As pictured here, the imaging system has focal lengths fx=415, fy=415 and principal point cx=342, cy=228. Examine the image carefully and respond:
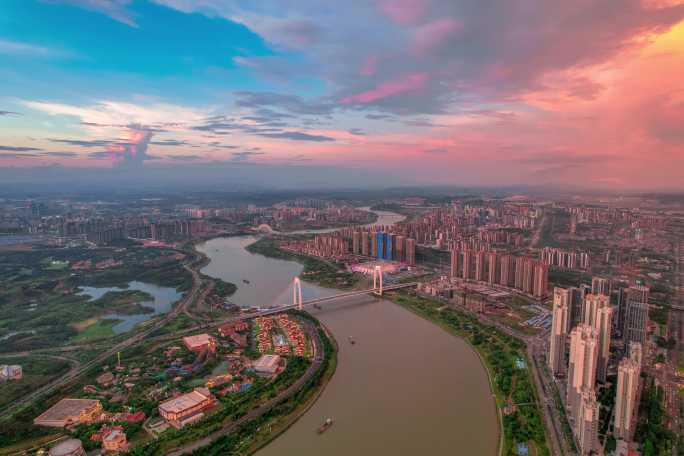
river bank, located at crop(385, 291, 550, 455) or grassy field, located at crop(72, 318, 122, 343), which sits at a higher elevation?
river bank, located at crop(385, 291, 550, 455)

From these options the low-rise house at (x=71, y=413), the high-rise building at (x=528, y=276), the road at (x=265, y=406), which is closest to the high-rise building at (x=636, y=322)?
the high-rise building at (x=528, y=276)

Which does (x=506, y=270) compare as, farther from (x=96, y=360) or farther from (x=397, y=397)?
(x=96, y=360)

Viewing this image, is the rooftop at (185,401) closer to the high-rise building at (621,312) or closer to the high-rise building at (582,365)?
the high-rise building at (582,365)

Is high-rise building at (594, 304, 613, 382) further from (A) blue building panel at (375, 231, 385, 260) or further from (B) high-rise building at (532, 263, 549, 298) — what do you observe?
(A) blue building panel at (375, 231, 385, 260)

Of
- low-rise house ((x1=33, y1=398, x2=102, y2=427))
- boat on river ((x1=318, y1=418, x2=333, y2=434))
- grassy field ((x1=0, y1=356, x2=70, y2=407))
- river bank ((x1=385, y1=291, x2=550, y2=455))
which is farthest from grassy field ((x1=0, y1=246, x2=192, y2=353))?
river bank ((x1=385, y1=291, x2=550, y2=455))

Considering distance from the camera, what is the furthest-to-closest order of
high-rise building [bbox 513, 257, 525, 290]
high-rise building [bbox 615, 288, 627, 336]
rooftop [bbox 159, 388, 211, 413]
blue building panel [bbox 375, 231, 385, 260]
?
blue building panel [bbox 375, 231, 385, 260] < high-rise building [bbox 513, 257, 525, 290] < high-rise building [bbox 615, 288, 627, 336] < rooftop [bbox 159, 388, 211, 413]

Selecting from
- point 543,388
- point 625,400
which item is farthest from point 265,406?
point 625,400
